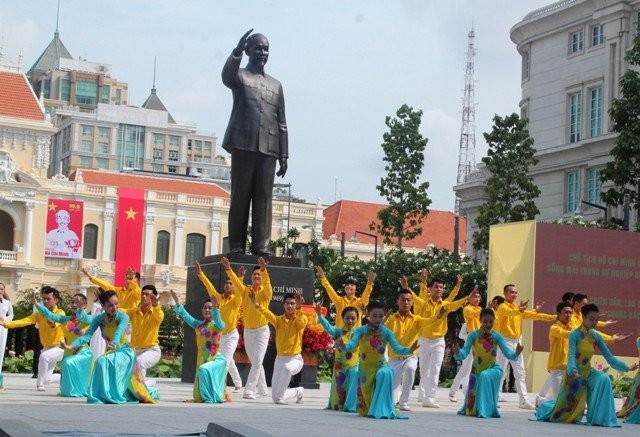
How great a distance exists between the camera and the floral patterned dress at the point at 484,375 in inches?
598

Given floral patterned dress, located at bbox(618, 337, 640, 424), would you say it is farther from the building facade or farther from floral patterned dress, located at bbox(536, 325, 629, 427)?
the building facade

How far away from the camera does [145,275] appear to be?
85.1 m

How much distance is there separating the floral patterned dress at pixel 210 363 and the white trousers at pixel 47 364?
8.71ft

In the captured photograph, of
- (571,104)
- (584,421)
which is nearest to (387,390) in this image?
(584,421)

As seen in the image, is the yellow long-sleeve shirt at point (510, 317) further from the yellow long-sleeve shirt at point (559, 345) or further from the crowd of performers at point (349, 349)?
the yellow long-sleeve shirt at point (559, 345)

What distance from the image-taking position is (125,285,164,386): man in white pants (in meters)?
16.3

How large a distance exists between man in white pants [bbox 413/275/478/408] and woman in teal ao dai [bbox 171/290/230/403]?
9.74 feet

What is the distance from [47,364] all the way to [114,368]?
3330 mm

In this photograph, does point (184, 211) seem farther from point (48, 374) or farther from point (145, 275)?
point (48, 374)

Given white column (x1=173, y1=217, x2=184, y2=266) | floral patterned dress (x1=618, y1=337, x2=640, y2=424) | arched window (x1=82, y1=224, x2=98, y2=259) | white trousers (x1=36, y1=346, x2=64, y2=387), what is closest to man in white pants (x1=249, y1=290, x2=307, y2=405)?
white trousers (x1=36, y1=346, x2=64, y2=387)

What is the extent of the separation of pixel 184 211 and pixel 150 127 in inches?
2299

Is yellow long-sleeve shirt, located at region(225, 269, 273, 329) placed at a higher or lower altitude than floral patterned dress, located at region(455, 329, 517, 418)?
higher

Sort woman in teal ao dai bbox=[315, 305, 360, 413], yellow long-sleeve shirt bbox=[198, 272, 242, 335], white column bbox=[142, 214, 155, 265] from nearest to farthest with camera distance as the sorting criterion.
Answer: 1. woman in teal ao dai bbox=[315, 305, 360, 413]
2. yellow long-sleeve shirt bbox=[198, 272, 242, 335]
3. white column bbox=[142, 214, 155, 265]

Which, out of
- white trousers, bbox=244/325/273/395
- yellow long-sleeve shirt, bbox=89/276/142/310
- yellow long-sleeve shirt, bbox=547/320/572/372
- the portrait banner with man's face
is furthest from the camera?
the portrait banner with man's face
